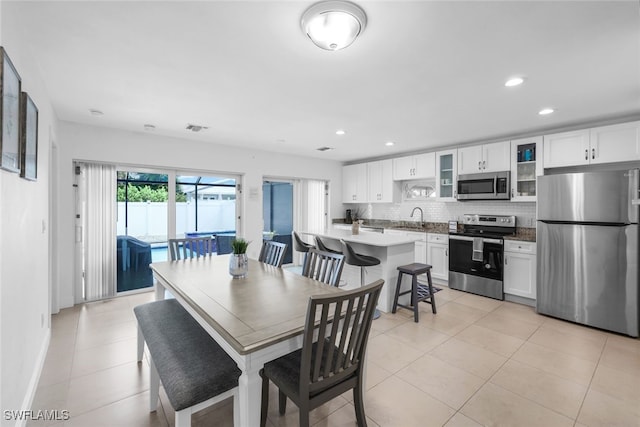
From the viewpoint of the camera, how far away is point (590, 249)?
3.22m

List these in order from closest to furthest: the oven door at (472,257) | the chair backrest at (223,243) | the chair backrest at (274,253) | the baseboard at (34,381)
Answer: the baseboard at (34,381)
the chair backrest at (274,253)
the oven door at (472,257)
the chair backrest at (223,243)

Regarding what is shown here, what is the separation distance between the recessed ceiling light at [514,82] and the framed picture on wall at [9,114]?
322 cm

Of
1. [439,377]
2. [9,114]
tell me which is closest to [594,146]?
[439,377]

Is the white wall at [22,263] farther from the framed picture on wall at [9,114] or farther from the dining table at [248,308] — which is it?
the dining table at [248,308]

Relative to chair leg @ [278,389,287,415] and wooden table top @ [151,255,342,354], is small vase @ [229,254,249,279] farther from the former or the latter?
chair leg @ [278,389,287,415]

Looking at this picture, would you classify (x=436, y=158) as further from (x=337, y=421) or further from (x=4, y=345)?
(x=4, y=345)

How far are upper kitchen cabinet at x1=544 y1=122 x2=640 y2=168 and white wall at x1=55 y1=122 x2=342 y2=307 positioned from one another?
3.99m

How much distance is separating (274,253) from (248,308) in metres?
1.35

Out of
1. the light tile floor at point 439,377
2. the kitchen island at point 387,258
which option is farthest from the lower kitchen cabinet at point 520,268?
the kitchen island at point 387,258

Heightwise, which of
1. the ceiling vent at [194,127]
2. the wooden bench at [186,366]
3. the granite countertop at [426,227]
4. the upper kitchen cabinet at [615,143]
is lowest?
the wooden bench at [186,366]

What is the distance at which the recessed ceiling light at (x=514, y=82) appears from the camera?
2.37 metres

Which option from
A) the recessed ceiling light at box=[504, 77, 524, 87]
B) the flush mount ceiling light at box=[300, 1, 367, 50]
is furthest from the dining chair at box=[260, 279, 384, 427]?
the recessed ceiling light at box=[504, 77, 524, 87]

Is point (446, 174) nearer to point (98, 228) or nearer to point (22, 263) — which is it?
point (22, 263)

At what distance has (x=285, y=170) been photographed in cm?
574
